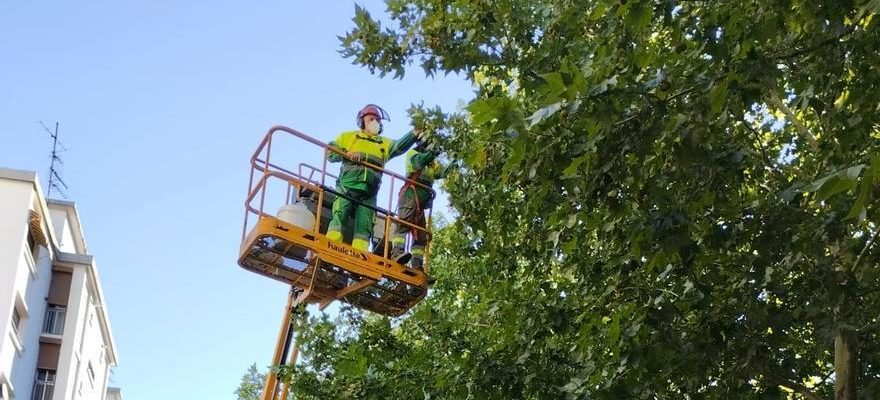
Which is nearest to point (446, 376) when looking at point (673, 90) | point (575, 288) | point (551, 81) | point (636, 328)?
point (575, 288)

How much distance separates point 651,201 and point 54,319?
2370 centimetres

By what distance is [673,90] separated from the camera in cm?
630

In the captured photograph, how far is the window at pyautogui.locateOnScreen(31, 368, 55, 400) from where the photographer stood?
27000 mm

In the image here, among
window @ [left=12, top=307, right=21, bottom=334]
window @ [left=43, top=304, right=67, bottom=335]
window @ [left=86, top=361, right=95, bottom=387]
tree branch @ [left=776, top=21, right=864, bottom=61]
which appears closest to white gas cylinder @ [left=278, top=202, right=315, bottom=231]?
tree branch @ [left=776, top=21, right=864, bottom=61]

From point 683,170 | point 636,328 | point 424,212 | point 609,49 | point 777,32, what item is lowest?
point 636,328

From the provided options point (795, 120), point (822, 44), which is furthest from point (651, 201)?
point (795, 120)

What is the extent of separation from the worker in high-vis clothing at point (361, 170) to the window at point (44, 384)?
17937 mm

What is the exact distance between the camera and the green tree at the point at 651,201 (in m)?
6.28

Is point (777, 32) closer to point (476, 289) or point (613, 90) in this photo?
point (613, 90)

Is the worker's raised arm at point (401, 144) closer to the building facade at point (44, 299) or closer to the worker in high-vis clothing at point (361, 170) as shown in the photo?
the worker in high-vis clothing at point (361, 170)

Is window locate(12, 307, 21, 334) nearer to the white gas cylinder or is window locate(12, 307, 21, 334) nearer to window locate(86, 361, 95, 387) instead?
window locate(86, 361, 95, 387)

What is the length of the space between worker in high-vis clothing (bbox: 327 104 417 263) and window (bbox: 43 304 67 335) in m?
18.3

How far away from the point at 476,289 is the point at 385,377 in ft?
4.83

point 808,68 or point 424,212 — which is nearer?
point 808,68
